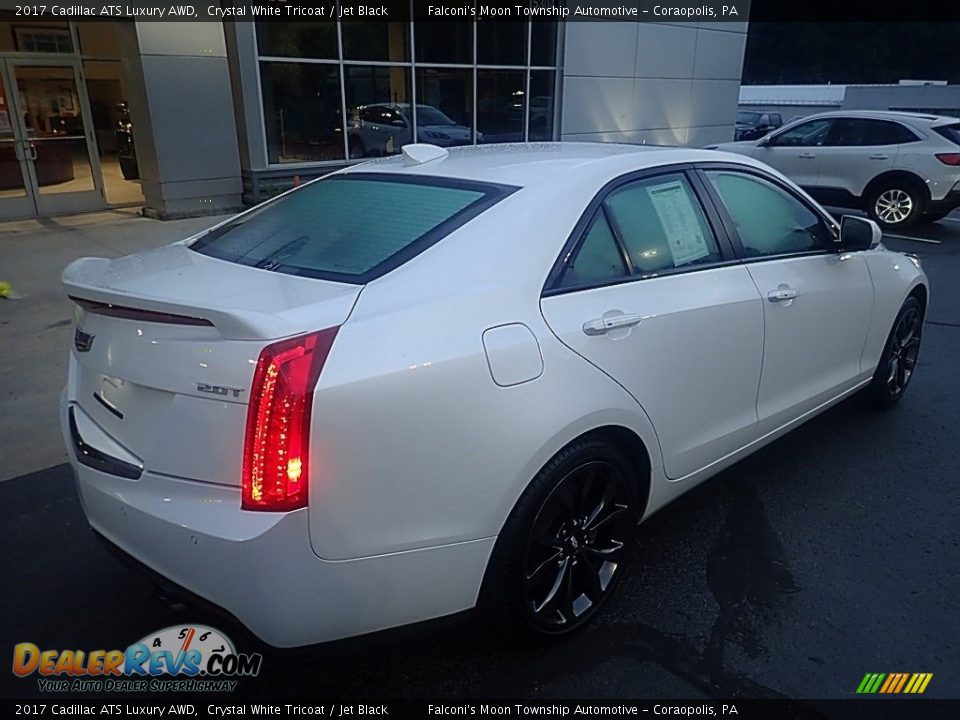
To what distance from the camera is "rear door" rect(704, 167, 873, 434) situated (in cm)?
315

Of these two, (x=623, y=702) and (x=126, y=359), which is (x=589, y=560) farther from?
(x=126, y=359)

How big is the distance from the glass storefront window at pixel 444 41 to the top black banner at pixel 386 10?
0.38ft

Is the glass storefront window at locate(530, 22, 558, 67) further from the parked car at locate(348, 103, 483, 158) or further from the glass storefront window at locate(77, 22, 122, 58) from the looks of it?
the glass storefront window at locate(77, 22, 122, 58)

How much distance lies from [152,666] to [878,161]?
1181cm

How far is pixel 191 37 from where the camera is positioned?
9.76 metres

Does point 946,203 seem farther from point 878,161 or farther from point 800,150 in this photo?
point 800,150

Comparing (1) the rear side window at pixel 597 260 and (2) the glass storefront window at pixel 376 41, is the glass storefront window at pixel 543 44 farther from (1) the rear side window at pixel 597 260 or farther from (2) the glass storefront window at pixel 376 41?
(1) the rear side window at pixel 597 260

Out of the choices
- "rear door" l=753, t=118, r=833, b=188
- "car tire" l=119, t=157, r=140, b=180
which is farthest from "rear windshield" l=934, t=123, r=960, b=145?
"car tire" l=119, t=157, r=140, b=180

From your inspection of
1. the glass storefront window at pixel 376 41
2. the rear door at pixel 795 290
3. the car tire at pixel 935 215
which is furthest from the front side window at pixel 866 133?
the rear door at pixel 795 290

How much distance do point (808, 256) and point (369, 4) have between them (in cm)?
1037

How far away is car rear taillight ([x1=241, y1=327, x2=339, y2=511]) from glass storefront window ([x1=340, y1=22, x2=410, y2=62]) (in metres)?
10.9

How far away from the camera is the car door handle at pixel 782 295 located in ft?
10.1

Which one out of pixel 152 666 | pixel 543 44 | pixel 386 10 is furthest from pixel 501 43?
pixel 152 666

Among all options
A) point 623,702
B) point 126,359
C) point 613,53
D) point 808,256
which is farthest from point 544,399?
point 613,53
